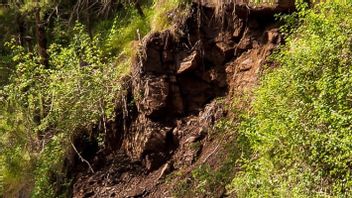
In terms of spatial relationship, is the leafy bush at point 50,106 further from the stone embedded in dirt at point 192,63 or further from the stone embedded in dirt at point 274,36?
the stone embedded in dirt at point 274,36

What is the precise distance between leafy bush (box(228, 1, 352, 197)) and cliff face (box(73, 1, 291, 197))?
217 cm

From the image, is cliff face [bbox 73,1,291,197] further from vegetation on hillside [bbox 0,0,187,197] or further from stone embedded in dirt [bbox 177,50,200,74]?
vegetation on hillside [bbox 0,0,187,197]

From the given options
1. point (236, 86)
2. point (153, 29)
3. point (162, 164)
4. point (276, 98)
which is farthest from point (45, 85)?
point (276, 98)

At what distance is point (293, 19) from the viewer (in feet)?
29.0

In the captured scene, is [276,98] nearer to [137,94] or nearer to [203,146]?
[203,146]

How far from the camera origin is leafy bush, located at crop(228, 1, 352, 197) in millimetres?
6328

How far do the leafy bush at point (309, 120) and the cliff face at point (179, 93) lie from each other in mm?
2171

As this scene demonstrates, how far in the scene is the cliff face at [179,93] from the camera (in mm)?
10203

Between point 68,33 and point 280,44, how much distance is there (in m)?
8.13

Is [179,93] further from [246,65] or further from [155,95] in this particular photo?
[246,65]

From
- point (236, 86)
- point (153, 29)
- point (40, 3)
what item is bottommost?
point (236, 86)

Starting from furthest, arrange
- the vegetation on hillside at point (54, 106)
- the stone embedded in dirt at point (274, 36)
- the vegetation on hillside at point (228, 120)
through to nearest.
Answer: the vegetation on hillside at point (54, 106), the stone embedded in dirt at point (274, 36), the vegetation on hillside at point (228, 120)

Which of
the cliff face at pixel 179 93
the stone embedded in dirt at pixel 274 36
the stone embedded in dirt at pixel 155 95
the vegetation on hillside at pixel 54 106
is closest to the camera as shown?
the stone embedded in dirt at pixel 274 36

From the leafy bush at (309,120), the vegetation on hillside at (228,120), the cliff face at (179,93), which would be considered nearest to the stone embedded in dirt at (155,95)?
the cliff face at (179,93)
